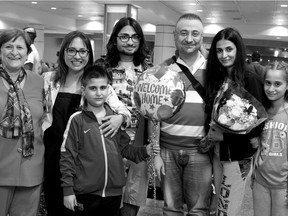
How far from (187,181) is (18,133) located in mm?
1120

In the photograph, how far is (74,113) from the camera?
7.55 feet

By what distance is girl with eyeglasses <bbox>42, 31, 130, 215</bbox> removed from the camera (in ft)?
7.70

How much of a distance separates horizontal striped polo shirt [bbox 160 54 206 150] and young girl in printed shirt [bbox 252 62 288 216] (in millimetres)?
428

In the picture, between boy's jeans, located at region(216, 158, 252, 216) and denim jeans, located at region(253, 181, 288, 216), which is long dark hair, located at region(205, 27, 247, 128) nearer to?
boy's jeans, located at region(216, 158, 252, 216)

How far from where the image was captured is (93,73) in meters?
2.29

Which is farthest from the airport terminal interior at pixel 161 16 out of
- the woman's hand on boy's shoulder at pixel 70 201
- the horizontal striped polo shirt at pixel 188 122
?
the woman's hand on boy's shoulder at pixel 70 201

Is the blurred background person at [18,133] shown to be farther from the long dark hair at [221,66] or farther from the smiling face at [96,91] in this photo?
the long dark hair at [221,66]

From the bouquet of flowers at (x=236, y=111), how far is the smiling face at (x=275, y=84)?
20cm

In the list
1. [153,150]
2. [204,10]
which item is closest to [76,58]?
[153,150]

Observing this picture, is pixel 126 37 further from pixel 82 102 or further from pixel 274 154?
pixel 274 154

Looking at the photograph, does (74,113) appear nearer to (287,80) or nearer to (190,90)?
(190,90)

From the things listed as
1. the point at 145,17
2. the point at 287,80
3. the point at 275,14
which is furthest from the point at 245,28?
the point at 287,80

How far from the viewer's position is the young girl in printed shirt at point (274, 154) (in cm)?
240

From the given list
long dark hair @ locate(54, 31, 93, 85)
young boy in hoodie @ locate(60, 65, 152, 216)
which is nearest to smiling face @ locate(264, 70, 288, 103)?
young boy in hoodie @ locate(60, 65, 152, 216)
